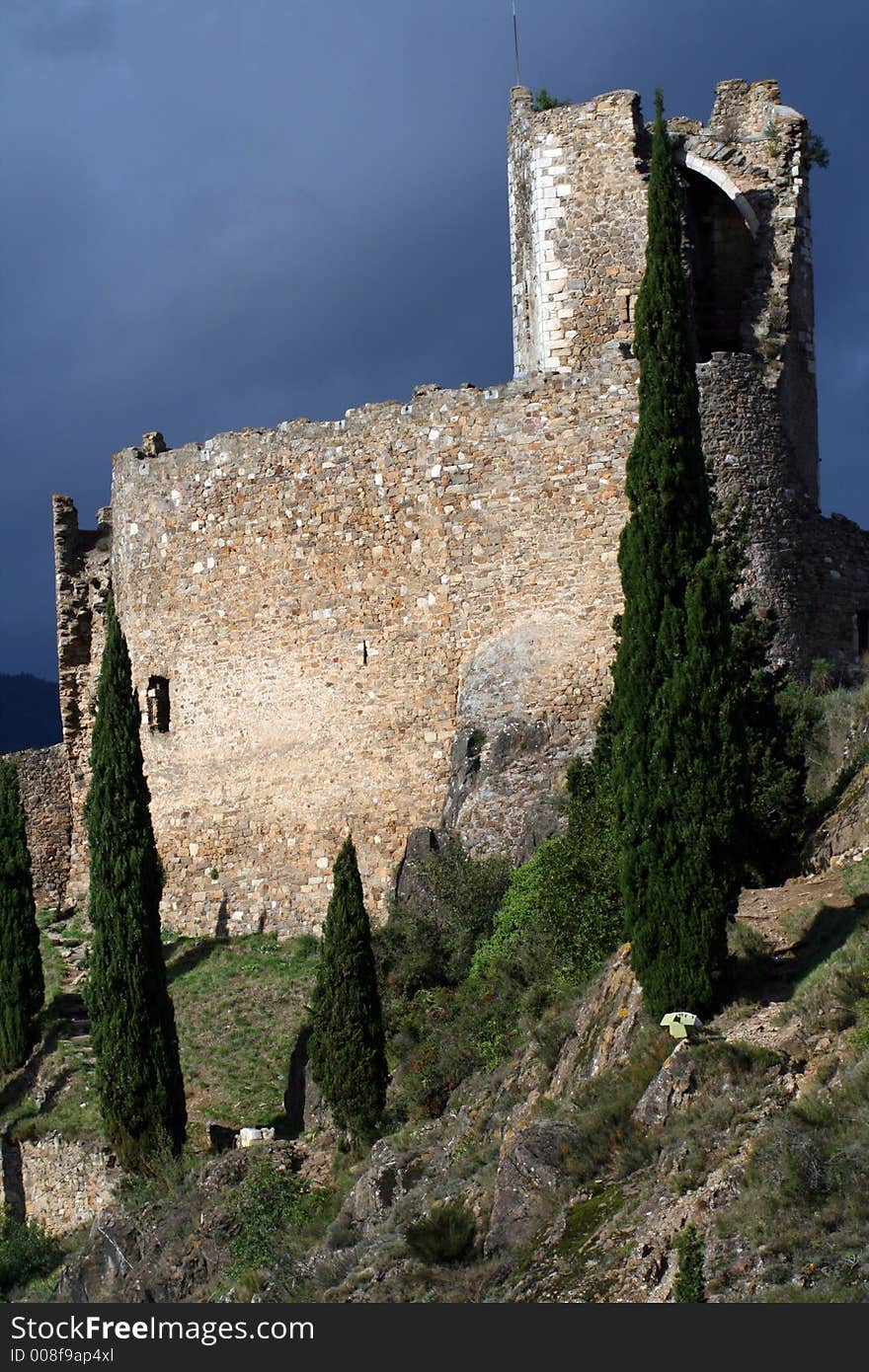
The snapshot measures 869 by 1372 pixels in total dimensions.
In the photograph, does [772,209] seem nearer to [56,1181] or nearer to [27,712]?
[56,1181]

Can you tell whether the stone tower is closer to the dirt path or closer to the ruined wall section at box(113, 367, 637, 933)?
the ruined wall section at box(113, 367, 637, 933)

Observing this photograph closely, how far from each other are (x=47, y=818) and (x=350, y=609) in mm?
8825

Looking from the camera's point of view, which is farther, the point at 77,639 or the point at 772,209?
the point at 77,639

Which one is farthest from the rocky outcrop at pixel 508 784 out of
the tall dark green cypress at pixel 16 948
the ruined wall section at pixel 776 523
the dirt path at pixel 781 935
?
the tall dark green cypress at pixel 16 948

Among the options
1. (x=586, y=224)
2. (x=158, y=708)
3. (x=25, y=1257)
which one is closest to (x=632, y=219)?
(x=586, y=224)

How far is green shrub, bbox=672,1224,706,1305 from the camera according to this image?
15.1 m

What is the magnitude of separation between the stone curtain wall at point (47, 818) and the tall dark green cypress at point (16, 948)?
381cm

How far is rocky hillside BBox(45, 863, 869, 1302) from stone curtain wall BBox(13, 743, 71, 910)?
536 inches

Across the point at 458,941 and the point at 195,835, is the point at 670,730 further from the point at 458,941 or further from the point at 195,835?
the point at 195,835

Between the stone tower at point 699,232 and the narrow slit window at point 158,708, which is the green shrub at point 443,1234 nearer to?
the stone tower at point 699,232

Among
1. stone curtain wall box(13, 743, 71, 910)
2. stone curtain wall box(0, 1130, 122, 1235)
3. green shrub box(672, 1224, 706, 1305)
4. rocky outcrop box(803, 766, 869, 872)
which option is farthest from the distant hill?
green shrub box(672, 1224, 706, 1305)

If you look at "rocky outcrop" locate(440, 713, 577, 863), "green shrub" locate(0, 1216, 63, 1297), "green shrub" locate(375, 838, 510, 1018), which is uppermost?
"rocky outcrop" locate(440, 713, 577, 863)

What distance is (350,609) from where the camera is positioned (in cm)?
3241

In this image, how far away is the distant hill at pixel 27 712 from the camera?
147250 millimetres
